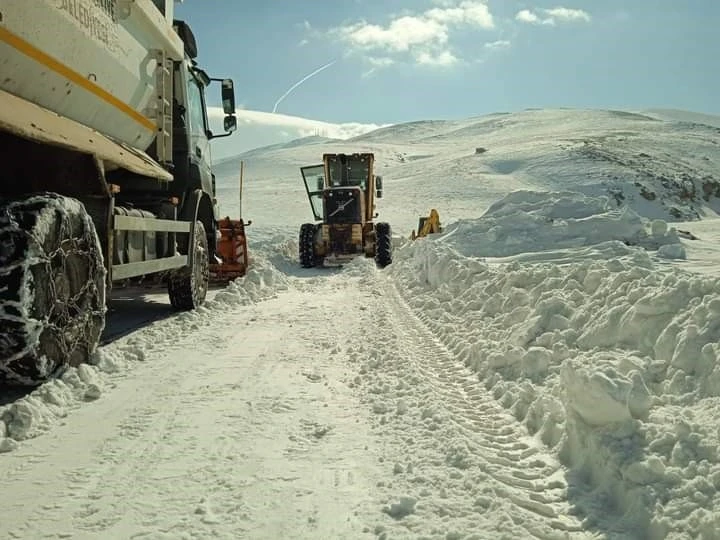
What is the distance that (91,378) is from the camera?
439 cm

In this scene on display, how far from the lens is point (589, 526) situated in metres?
2.46

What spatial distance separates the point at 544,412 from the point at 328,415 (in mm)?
1267

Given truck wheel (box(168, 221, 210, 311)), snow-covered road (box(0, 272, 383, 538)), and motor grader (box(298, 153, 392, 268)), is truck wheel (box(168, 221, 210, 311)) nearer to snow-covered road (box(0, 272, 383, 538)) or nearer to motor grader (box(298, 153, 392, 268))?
snow-covered road (box(0, 272, 383, 538))

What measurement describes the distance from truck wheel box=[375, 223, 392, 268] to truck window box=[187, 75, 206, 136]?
7.08 meters

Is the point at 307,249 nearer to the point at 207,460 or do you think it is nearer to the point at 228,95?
the point at 228,95

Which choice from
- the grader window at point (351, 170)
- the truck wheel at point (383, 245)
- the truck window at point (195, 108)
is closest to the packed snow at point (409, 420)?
the truck window at point (195, 108)

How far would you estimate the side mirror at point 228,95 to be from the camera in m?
8.56

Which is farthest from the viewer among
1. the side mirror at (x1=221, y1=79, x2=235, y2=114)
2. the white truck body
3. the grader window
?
the grader window

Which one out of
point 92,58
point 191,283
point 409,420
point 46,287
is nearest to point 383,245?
point 191,283

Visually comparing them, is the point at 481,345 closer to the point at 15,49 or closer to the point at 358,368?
the point at 358,368

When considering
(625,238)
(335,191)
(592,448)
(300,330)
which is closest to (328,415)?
(592,448)

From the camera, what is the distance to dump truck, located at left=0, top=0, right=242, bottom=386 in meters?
3.74

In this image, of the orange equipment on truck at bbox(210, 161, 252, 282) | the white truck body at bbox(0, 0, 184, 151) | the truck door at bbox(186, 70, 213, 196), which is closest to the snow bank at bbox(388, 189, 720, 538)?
the truck door at bbox(186, 70, 213, 196)

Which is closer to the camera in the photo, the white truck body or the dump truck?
the dump truck
